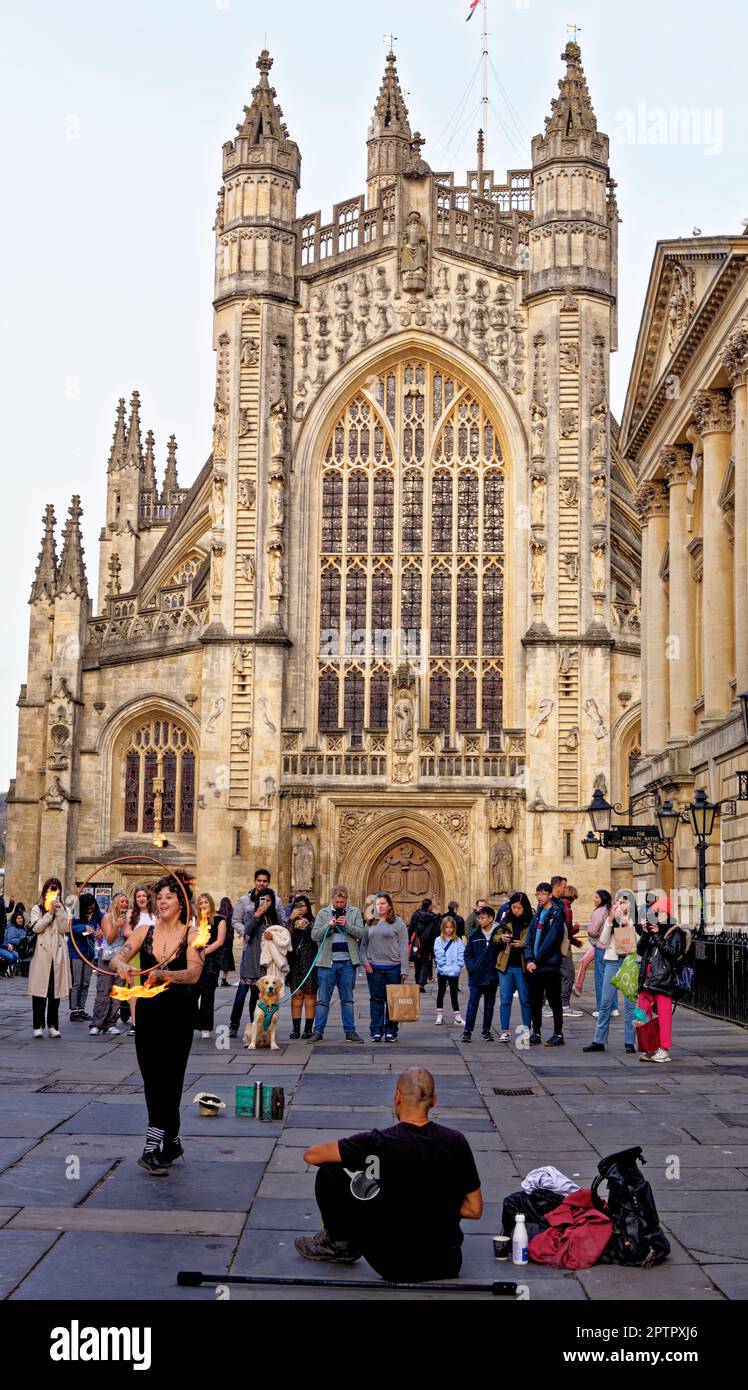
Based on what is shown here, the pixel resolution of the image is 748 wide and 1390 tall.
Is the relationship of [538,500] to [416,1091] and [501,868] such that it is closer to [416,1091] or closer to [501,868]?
[501,868]

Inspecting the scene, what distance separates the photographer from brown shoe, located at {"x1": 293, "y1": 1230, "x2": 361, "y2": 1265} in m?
6.54

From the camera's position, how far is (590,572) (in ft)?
114

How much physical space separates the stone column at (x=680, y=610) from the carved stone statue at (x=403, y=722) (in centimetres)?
848

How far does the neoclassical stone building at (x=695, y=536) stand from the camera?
21.1 meters

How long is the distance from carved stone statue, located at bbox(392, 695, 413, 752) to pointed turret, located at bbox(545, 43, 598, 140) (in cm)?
1313

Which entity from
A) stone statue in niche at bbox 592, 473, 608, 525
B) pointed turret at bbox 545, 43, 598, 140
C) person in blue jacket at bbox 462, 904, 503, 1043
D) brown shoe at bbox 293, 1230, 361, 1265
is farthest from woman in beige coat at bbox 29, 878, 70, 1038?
pointed turret at bbox 545, 43, 598, 140

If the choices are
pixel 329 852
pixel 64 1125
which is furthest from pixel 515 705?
pixel 64 1125

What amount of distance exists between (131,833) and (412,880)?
6.56 metres

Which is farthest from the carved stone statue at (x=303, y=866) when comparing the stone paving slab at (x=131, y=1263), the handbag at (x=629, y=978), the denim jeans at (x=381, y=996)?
the stone paving slab at (x=131, y=1263)

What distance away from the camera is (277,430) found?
118 feet

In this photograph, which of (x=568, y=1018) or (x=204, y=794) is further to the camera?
(x=204, y=794)

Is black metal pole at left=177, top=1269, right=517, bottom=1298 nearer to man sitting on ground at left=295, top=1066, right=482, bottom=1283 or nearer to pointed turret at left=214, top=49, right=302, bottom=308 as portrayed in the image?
man sitting on ground at left=295, top=1066, right=482, bottom=1283

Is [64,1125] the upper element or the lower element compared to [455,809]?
lower
